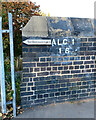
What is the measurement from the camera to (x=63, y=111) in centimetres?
294

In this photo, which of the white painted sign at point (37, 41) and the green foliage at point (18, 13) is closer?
the white painted sign at point (37, 41)

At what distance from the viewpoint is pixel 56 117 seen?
2707mm

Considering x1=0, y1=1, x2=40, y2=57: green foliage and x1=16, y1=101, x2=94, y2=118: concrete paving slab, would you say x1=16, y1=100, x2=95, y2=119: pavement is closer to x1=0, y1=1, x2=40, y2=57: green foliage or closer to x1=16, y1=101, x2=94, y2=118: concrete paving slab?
x1=16, y1=101, x2=94, y2=118: concrete paving slab

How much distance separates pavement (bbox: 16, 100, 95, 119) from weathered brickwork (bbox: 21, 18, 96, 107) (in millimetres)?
170

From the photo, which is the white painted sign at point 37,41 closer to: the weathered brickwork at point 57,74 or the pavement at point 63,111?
the weathered brickwork at point 57,74

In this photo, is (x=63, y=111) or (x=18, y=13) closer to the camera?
(x=63, y=111)

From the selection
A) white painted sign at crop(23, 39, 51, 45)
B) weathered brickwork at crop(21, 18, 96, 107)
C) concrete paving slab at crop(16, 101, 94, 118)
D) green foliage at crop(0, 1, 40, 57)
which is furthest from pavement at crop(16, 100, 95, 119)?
green foliage at crop(0, 1, 40, 57)

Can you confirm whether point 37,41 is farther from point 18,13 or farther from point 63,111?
point 18,13

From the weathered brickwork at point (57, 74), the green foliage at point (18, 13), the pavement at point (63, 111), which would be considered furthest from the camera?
the green foliage at point (18, 13)

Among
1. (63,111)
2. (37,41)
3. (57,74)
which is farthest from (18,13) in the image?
(63,111)

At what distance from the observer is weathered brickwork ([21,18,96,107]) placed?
10.0 feet

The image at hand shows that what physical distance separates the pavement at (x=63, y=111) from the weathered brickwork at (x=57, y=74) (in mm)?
170

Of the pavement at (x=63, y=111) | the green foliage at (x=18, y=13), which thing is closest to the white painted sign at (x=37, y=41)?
the pavement at (x=63, y=111)

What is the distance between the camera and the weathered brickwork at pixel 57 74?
10.0 ft
